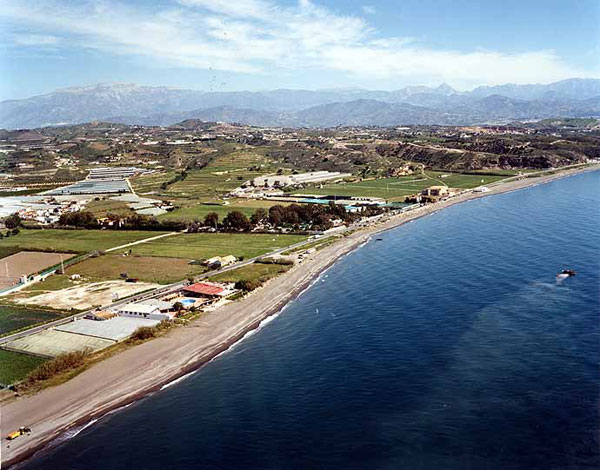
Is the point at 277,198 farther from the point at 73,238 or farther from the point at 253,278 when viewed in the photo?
the point at 253,278

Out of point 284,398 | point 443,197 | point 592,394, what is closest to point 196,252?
point 284,398

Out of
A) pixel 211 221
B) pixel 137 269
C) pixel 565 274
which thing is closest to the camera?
pixel 565 274

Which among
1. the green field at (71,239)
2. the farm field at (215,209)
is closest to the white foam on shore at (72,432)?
the green field at (71,239)

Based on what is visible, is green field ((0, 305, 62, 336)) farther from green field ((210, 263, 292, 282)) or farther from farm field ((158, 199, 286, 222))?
farm field ((158, 199, 286, 222))

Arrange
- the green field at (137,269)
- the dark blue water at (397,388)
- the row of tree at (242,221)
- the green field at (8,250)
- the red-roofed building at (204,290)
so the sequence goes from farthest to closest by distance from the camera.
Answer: the row of tree at (242,221) < the green field at (8,250) < the green field at (137,269) < the red-roofed building at (204,290) < the dark blue water at (397,388)

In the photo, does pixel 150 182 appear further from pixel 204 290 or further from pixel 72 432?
pixel 72 432

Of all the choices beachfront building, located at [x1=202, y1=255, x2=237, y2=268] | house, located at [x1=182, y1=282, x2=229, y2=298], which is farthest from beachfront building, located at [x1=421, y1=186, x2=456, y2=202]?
house, located at [x1=182, y1=282, x2=229, y2=298]

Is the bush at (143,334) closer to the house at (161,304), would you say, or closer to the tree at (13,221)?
the house at (161,304)

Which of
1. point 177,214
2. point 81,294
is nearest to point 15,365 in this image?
point 81,294
